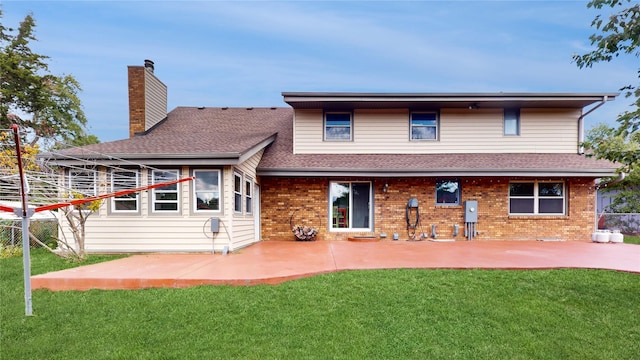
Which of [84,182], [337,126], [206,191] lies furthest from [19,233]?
[337,126]

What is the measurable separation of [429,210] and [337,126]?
427cm

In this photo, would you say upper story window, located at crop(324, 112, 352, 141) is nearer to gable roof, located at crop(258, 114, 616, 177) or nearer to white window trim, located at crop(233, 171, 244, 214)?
gable roof, located at crop(258, 114, 616, 177)

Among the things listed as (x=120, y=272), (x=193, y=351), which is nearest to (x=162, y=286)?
(x=120, y=272)

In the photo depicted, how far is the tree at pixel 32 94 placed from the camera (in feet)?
63.5

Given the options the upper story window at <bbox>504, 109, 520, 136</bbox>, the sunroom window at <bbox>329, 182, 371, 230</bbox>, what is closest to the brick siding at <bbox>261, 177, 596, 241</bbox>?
the sunroom window at <bbox>329, 182, 371, 230</bbox>

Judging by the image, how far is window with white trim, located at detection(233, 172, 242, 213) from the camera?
8992 millimetres

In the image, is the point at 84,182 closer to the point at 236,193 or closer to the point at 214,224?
the point at 214,224

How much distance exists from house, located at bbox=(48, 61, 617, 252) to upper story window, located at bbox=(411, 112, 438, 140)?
4 centimetres

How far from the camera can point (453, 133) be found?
1213cm

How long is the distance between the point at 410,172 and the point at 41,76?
22653 mm

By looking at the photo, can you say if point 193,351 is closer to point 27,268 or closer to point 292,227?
point 27,268

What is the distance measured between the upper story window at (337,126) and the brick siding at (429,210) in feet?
5.80

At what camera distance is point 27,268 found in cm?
442

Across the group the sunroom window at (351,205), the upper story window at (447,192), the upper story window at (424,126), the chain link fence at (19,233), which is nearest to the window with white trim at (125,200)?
the chain link fence at (19,233)
